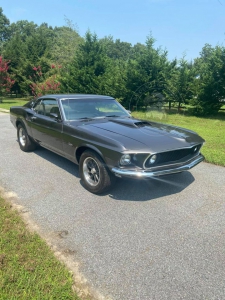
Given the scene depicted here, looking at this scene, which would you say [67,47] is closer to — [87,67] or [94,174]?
[87,67]

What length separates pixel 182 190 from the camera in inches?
149

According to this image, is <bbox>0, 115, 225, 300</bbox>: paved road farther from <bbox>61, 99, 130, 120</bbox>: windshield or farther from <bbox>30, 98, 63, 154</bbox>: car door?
<bbox>61, 99, 130, 120</bbox>: windshield

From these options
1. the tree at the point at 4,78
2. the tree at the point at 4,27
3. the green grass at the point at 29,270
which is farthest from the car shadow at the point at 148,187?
the tree at the point at 4,27

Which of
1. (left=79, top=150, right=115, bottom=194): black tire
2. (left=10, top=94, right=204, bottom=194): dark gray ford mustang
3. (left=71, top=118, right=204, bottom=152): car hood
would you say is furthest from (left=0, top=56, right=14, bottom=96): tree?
(left=79, top=150, right=115, bottom=194): black tire

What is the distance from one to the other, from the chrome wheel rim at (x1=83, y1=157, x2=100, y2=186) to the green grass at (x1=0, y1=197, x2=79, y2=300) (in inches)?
50.9

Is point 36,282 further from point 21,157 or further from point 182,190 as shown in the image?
point 21,157

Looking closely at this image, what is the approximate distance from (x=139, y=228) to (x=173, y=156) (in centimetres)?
121

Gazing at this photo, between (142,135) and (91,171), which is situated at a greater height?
(142,135)

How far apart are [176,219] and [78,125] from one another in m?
2.15

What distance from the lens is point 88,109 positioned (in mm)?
4500

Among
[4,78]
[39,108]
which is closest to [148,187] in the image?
[39,108]

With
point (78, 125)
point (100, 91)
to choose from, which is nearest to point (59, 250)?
point (78, 125)

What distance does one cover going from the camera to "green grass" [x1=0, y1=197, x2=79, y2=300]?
188 cm

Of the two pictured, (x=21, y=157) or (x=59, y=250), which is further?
(x=21, y=157)
